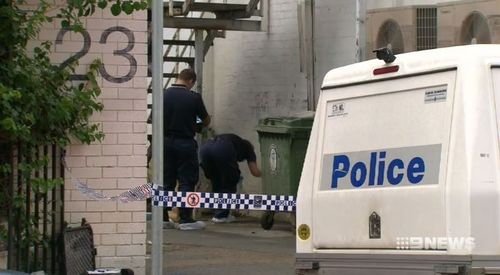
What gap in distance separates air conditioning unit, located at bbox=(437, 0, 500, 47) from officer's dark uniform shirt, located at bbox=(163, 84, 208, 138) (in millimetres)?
3118

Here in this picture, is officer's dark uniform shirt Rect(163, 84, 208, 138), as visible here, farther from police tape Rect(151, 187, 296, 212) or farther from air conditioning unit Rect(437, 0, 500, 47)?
police tape Rect(151, 187, 296, 212)

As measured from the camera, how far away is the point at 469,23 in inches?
457

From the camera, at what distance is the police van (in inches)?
227

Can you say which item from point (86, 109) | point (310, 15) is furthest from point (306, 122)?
point (86, 109)

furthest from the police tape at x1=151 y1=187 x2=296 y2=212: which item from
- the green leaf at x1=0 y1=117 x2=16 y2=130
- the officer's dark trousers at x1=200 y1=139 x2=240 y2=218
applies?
the officer's dark trousers at x1=200 y1=139 x2=240 y2=218

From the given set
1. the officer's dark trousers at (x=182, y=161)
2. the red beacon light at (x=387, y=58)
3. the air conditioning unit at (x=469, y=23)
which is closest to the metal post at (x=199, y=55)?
the officer's dark trousers at (x=182, y=161)

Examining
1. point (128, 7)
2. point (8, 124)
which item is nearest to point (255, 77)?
point (128, 7)

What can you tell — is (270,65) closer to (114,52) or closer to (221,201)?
(221,201)

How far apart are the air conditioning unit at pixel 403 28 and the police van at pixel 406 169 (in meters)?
5.29

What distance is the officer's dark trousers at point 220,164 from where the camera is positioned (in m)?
13.7

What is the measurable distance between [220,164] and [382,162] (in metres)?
7.37

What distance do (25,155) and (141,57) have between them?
144 cm

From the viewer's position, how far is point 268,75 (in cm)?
1509

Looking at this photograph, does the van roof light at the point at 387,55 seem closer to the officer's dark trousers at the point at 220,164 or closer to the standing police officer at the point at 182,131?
the standing police officer at the point at 182,131
